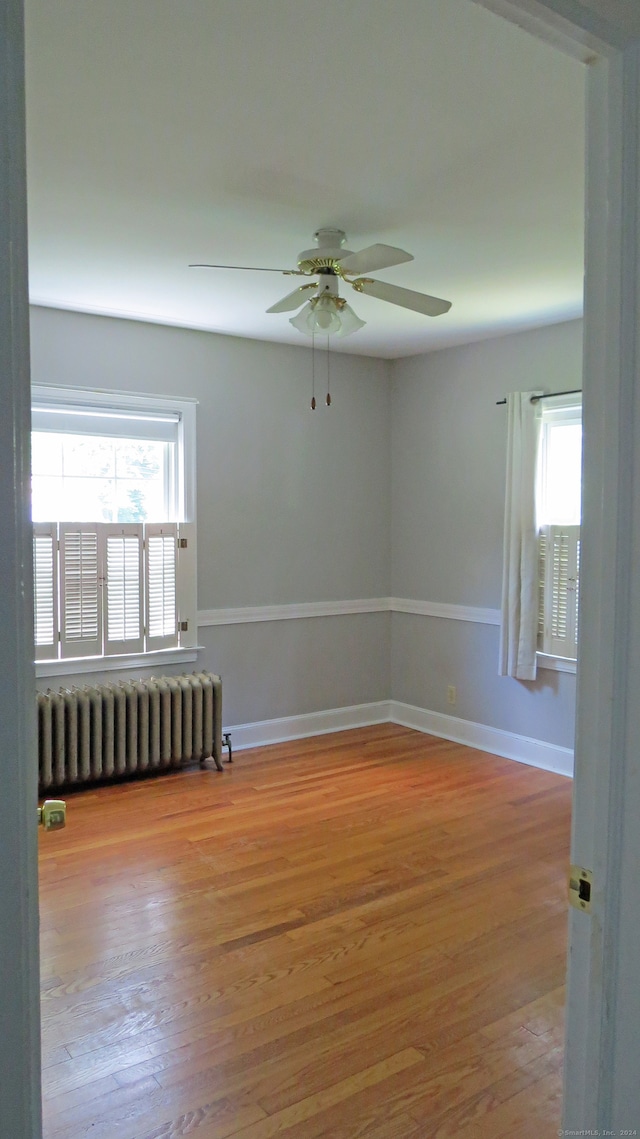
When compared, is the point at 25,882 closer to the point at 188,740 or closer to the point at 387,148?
the point at 387,148

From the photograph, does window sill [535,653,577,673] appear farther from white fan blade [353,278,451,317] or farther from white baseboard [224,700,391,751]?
white fan blade [353,278,451,317]

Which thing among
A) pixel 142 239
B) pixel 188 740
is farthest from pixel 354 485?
pixel 142 239

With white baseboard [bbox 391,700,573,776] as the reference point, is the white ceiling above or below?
above

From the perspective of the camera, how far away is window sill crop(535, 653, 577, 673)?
4.37 m

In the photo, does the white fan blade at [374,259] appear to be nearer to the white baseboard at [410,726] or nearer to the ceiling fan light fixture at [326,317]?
the ceiling fan light fixture at [326,317]

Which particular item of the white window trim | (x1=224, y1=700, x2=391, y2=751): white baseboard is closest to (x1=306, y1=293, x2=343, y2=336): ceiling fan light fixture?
the white window trim

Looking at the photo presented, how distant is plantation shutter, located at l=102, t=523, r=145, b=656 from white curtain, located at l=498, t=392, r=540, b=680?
218 centimetres

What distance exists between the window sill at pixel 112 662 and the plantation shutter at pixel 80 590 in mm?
49

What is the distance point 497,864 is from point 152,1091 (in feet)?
5.92

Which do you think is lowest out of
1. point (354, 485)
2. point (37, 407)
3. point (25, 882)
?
point (25, 882)

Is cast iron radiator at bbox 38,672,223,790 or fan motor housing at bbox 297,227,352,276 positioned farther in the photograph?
cast iron radiator at bbox 38,672,223,790

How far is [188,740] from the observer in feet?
14.5

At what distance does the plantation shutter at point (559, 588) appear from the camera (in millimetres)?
4316

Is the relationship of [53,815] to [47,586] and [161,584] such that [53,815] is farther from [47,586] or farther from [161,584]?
[161,584]
